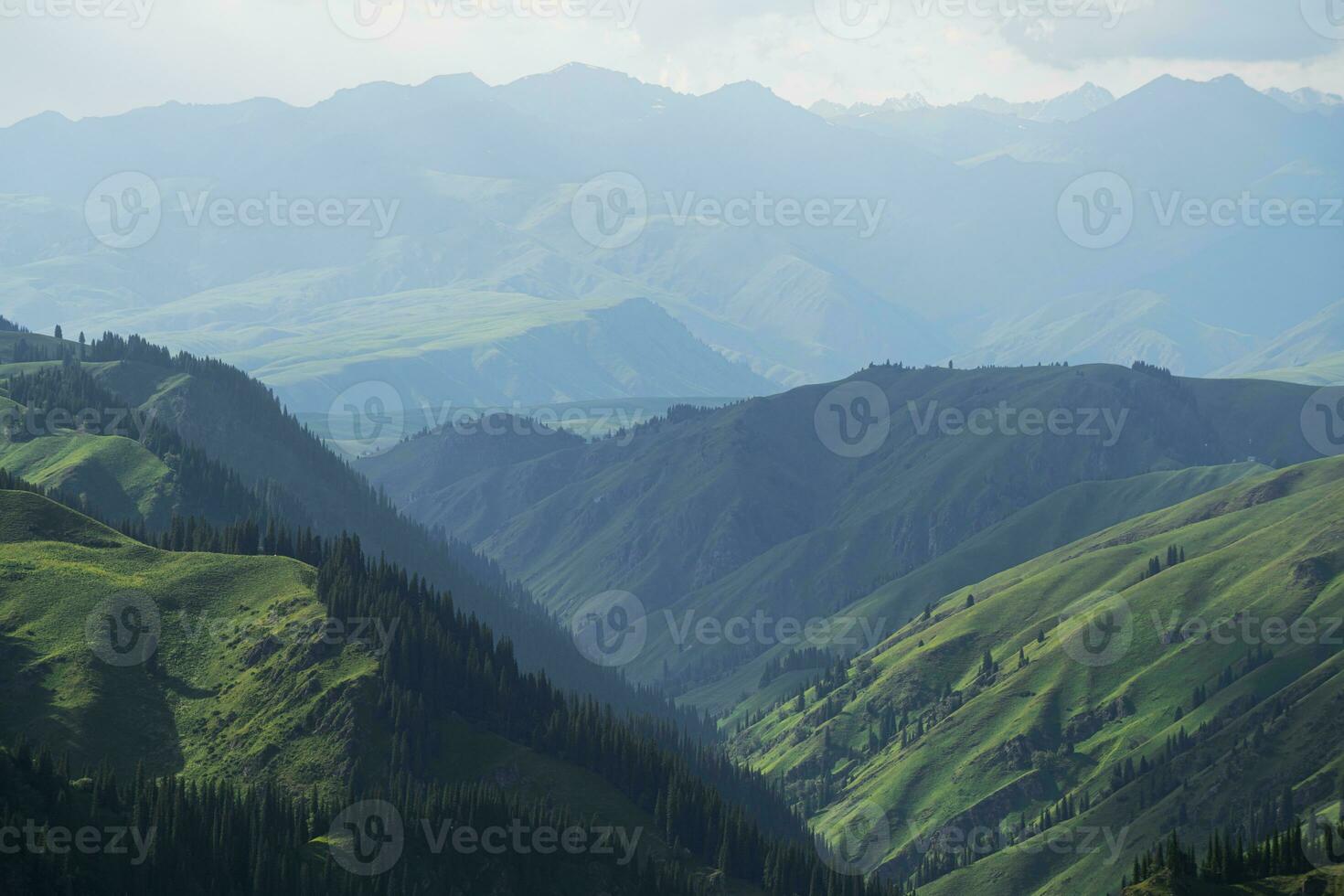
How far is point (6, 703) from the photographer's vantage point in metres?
196

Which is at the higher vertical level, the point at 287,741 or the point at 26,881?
the point at 287,741

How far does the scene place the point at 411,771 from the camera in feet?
652

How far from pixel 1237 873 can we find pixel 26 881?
124313 mm

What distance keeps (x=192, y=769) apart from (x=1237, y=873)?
122 m

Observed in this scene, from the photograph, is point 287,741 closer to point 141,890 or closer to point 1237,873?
point 141,890

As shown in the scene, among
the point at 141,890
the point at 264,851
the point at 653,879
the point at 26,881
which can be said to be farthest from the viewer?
the point at 653,879

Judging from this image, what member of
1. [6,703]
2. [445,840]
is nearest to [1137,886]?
[445,840]

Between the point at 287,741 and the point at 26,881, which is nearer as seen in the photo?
the point at 26,881

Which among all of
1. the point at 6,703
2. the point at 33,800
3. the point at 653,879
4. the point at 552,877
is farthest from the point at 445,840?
the point at 6,703

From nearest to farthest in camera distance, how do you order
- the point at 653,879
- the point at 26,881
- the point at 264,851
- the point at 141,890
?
1. the point at 26,881
2. the point at 141,890
3. the point at 264,851
4. the point at 653,879

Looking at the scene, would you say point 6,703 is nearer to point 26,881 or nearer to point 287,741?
Answer: point 287,741

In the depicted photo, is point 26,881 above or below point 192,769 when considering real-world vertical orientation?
below

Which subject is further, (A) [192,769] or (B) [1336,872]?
(A) [192,769]

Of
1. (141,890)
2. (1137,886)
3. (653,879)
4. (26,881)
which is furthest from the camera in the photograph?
(653,879)
